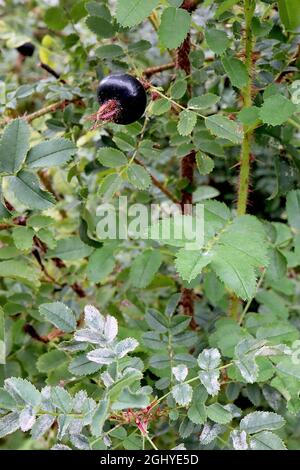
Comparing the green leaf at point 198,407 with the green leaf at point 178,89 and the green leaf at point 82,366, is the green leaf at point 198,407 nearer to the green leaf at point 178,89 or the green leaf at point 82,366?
the green leaf at point 82,366

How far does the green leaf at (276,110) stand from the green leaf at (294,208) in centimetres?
24

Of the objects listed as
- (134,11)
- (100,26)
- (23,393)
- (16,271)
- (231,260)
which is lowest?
(16,271)

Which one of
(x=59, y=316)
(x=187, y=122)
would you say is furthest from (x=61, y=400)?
(x=187, y=122)

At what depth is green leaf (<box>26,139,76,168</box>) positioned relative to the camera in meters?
0.90

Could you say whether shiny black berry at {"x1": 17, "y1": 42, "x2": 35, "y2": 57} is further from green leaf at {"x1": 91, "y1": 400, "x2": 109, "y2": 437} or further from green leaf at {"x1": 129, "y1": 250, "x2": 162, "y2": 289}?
green leaf at {"x1": 91, "y1": 400, "x2": 109, "y2": 437}

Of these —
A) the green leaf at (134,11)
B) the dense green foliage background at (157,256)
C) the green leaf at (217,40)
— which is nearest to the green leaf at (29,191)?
the dense green foliage background at (157,256)

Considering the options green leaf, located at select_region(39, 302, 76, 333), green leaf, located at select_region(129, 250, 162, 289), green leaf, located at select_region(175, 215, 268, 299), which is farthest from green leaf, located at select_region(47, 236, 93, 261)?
green leaf, located at select_region(175, 215, 268, 299)

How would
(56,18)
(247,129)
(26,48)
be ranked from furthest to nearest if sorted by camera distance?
(26,48)
(56,18)
(247,129)

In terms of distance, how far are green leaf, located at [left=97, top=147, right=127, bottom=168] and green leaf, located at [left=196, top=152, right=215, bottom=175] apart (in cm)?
14

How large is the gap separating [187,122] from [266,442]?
51 cm

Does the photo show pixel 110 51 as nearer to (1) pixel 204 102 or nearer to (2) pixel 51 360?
(1) pixel 204 102

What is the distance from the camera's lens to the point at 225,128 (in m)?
0.97
